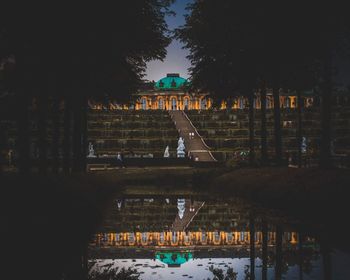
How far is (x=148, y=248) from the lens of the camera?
1394cm

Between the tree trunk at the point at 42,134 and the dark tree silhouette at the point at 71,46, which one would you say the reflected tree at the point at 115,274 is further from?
the tree trunk at the point at 42,134

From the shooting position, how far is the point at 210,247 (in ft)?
45.4

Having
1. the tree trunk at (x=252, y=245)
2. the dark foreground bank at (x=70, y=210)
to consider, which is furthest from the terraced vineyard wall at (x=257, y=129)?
the tree trunk at (x=252, y=245)

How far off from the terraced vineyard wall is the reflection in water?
64903mm

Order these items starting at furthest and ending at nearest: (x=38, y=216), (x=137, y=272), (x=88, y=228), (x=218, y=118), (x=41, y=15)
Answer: (x=218, y=118) < (x=41, y=15) < (x=88, y=228) < (x=38, y=216) < (x=137, y=272)

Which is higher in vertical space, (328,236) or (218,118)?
(218,118)

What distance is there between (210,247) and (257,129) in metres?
86.1

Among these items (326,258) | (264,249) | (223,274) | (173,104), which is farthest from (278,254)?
(173,104)

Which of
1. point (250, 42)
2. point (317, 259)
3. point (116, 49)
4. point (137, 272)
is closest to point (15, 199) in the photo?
point (137, 272)

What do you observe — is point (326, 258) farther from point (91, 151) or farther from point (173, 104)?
point (173, 104)

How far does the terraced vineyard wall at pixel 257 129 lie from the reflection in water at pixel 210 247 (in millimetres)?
64903

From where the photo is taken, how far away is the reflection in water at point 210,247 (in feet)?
34.9

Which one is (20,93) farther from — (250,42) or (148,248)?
(250,42)

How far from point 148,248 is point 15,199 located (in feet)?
12.2
